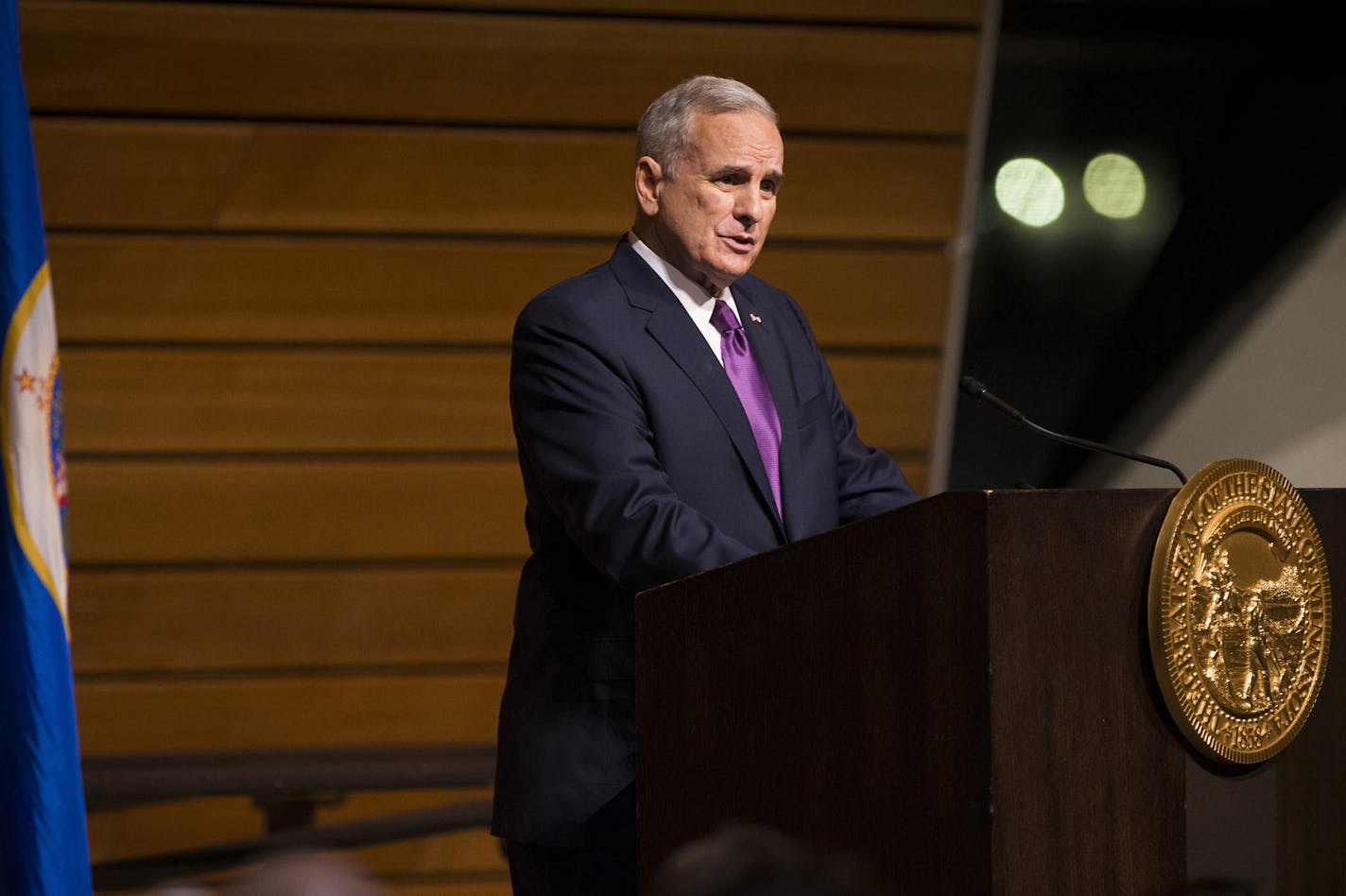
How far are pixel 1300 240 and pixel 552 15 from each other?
202cm

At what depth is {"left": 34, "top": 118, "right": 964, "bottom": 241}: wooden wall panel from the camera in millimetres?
3742

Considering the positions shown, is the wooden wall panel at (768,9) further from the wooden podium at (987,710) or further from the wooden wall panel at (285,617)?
the wooden podium at (987,710)

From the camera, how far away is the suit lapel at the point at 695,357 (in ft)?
5.83

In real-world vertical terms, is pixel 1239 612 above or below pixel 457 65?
below

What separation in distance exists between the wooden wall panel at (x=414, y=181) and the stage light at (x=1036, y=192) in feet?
0.51

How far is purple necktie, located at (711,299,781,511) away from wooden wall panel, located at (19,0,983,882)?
2079 millimetres

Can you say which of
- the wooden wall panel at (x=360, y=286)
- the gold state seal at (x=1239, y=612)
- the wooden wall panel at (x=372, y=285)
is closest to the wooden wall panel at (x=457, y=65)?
the wooden wall panel at (x=360, y=286)

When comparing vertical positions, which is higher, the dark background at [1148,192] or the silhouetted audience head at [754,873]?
the dark background at [1148,192]

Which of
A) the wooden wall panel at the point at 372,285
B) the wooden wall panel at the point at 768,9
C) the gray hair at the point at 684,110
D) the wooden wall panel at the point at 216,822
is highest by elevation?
the wooden wall panel at the point at 768,9

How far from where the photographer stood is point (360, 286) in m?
3.92

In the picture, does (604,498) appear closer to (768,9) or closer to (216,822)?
(768,9)

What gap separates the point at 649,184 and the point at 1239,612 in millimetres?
946

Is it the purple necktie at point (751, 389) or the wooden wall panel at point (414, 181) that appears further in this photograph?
the wooden wall panel at point (414, 181)

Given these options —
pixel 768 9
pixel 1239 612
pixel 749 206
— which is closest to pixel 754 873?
pixel 1239 612
